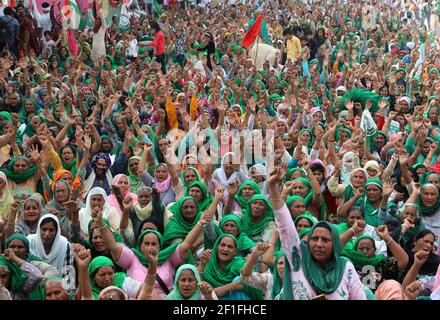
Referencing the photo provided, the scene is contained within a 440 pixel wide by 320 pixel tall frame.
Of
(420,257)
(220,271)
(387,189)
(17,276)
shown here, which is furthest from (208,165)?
(420,257)

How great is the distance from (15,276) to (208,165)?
2.70 meters

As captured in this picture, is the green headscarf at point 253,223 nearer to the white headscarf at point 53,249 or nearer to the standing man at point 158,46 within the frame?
the white headscarf at point 53,249

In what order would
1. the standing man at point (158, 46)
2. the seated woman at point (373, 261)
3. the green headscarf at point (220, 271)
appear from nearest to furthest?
1. the green headscarf at point (220, 271)
2. the seated woman at point (373, 261)
3. the standing man at point (158, 46)

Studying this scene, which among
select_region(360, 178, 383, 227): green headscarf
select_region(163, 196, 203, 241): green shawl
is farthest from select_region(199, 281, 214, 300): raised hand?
select_region(360, 178, 383, 227): green headscarf

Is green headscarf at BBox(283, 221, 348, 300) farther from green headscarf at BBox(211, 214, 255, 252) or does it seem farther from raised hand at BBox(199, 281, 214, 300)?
green headscarf at BBox(211, 214, 255, 252)

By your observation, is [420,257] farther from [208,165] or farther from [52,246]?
[208,165]

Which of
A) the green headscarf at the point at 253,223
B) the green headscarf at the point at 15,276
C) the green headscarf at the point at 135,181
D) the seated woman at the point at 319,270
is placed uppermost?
the seated woman at the point at 319,270

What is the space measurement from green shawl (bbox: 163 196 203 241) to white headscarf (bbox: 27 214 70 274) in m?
0.72

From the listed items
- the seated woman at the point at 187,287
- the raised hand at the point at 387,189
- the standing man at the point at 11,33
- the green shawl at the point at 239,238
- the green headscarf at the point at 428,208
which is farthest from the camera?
the standing man at the point at 11,33

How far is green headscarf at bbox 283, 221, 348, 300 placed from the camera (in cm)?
388

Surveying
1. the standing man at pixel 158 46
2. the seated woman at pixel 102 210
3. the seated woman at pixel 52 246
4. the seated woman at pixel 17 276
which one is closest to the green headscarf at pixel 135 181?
the seated woman at pixel 102 210

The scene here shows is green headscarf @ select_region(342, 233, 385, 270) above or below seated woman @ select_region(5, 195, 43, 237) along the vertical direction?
below

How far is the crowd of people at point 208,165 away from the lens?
4723 mm
